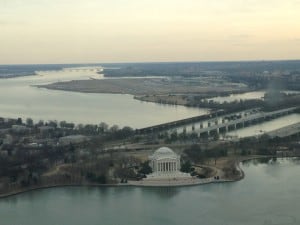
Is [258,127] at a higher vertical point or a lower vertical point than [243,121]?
lower

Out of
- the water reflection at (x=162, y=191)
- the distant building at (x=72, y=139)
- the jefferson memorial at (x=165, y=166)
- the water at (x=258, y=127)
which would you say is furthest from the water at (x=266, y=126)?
the water reflection at (x=162, y=191)

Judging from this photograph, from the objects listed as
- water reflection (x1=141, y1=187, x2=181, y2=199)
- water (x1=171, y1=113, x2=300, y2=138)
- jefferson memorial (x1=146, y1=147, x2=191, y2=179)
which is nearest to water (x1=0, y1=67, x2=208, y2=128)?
water (x1=171, y1=113, x2=300, y2=138)

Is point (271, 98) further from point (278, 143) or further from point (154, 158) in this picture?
point (154, 158)

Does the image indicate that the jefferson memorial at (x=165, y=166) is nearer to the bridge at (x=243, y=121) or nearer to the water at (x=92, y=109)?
the bridge at (x=243, y=121)

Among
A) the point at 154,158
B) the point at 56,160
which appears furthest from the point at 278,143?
the point at 56,160

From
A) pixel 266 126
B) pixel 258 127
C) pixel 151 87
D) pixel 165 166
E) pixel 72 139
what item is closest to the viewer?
pixel 165 166

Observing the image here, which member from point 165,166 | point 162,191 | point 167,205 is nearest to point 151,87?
point 165,166

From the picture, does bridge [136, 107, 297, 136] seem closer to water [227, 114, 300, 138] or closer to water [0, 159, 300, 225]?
water [227, 114, 300, 138]

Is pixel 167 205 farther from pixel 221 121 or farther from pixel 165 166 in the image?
pixel 221 121
